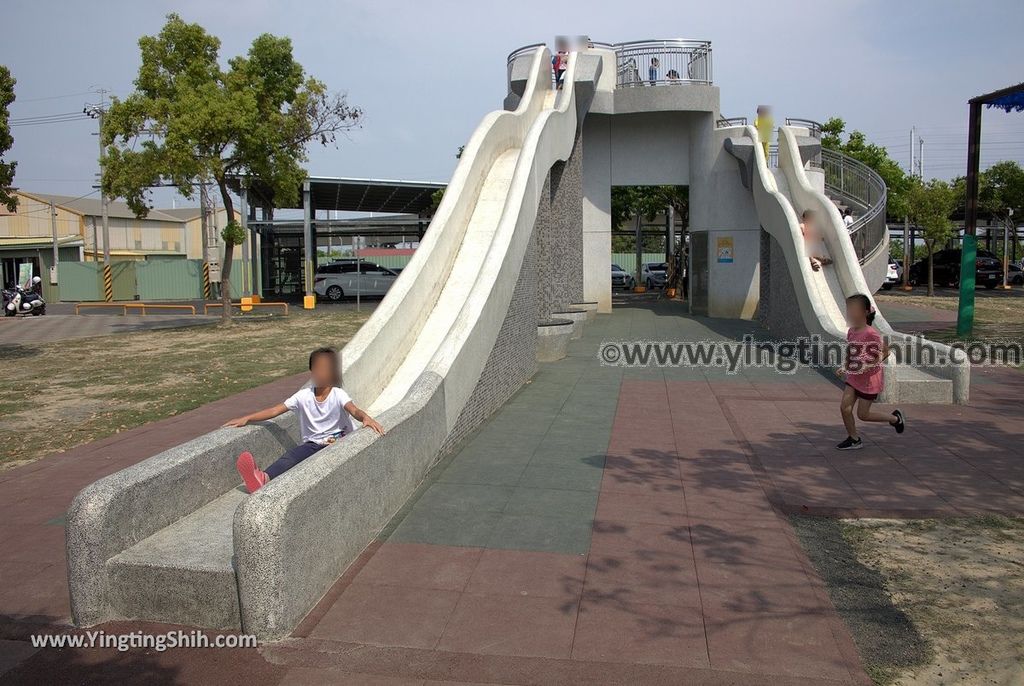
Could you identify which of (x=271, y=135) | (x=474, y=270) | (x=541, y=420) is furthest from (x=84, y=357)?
(x=541, y=420)

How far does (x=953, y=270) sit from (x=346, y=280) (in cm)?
2783

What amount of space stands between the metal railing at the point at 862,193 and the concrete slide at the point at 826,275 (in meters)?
1.06

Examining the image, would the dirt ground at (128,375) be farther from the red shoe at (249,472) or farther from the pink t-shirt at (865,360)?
the pink t-shirt at (865,360)

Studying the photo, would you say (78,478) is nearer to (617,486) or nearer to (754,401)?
(617,486)

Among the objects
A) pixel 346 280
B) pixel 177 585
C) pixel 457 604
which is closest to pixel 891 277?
pixel 346 280

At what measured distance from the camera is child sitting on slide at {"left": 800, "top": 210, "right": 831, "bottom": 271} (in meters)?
14.6

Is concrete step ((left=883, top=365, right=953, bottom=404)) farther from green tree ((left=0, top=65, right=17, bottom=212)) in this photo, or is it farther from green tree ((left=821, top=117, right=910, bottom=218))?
green tree ((left=821, top=117, right=910, bottom=218))

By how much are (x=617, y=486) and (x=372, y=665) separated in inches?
123

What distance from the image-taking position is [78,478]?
728cm

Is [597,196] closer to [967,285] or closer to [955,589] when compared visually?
[967,285]

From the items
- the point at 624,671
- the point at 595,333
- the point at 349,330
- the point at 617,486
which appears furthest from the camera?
the point at 349,330

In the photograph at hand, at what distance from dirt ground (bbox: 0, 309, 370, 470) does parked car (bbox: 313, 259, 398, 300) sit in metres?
12.7

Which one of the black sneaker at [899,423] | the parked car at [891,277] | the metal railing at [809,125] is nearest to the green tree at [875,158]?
the parked car at [891,277]

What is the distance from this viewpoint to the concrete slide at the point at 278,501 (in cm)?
420
